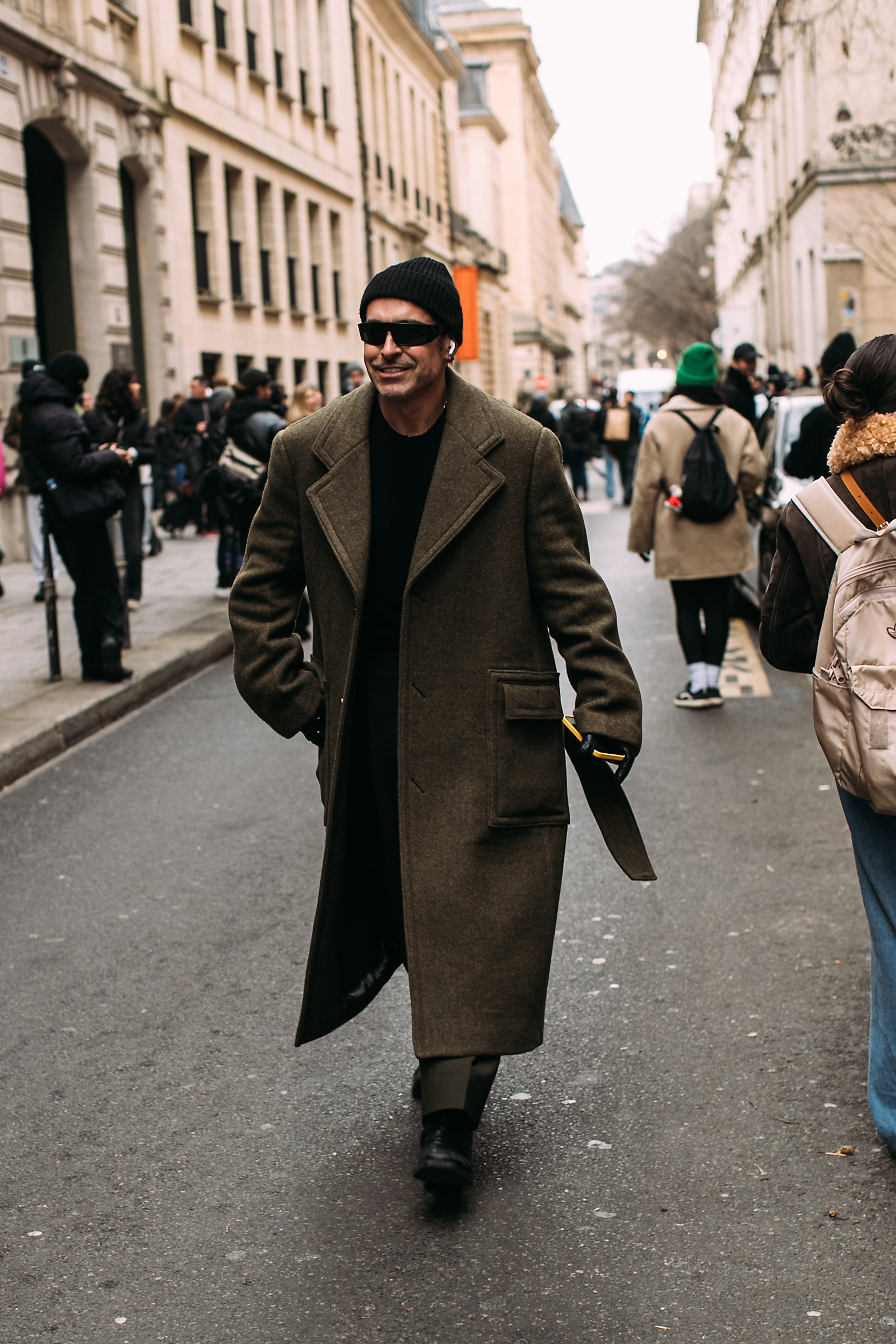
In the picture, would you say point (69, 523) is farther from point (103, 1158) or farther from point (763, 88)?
point (763, 88)

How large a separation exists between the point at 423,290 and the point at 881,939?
5.62ft

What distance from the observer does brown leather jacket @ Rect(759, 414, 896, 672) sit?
3434 mm

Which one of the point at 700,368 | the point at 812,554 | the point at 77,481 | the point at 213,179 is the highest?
the point at 213,179

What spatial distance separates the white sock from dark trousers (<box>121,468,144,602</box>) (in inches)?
206

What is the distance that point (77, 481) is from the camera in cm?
918

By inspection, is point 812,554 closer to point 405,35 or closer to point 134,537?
point 134,537

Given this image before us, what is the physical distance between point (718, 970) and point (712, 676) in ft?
14.0

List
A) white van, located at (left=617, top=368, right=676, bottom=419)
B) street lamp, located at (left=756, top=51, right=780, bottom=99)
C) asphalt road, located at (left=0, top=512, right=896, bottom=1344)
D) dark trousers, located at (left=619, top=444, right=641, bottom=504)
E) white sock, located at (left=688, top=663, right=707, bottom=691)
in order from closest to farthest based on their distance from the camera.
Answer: asphalt road, located at (left=0, top=512, right=896, bottom=1344) < white sock, located at (left=688, top=663, right=707, bottom=691) < dark trousers, located at (left=619, top=444, right=641, bottom=504) < street lamp, located at (left=756, top=51, right=780, bottom=99) < white van, located at (left=617, top=368, right=676, bottom=419)

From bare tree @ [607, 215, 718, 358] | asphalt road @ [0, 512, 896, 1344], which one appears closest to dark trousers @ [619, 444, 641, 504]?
asphalt road @ [0, 512, 896, 1344]

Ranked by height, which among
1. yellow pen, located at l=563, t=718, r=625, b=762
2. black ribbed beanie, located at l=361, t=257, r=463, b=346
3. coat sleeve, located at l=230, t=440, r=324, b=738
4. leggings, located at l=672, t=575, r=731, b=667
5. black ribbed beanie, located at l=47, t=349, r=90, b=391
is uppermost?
black ribbed beanie, located at l=47, t=349, r=90, b=391

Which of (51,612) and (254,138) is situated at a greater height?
(254,138)

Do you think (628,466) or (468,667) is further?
(628,466)

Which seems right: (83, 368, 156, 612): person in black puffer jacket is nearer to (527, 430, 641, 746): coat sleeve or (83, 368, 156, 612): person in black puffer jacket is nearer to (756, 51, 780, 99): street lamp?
(527, 430, 641, 746): coat sleeve

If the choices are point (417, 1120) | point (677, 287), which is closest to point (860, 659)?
point (417, 1120)
